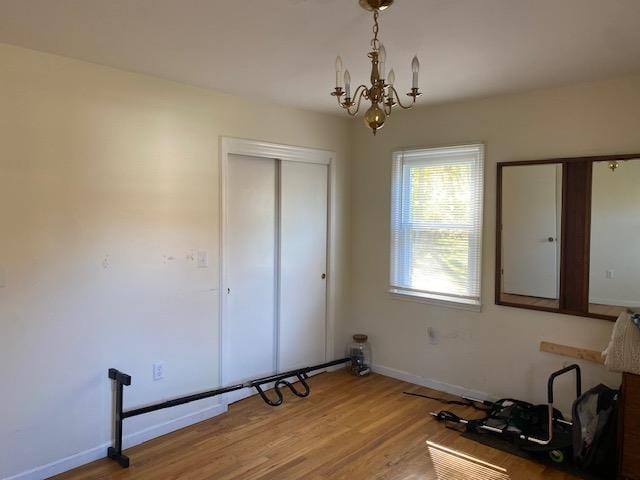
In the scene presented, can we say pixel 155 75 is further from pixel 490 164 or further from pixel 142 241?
pixel 490 164

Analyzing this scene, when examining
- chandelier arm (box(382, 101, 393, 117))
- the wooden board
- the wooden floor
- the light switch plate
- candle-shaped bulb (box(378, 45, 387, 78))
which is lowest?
the wooden floor

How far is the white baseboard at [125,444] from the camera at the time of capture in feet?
8.93

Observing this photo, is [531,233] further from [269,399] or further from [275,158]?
[269,399]

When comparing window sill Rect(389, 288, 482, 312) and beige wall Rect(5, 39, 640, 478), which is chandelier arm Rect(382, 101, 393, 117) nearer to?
beige wall Rect(5, 39, 640, 478)

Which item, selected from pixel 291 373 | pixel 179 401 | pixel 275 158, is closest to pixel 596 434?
pixel 291 373

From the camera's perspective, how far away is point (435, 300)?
13.5ft

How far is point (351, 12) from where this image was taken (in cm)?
211

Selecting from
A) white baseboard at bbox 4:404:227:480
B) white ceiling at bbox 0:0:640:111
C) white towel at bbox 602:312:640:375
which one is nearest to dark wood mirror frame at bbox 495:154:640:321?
white towel at bbox 602:312:640:375

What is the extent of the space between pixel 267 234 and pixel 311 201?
0.57 m

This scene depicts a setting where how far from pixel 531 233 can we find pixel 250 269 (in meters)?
2.24

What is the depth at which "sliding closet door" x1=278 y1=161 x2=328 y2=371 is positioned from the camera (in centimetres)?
421

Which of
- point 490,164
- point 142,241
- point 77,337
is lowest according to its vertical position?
point 77,337

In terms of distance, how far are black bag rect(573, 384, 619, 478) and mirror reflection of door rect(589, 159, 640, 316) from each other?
2.20 feet

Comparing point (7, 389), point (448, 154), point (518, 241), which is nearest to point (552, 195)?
point (518, 241)
